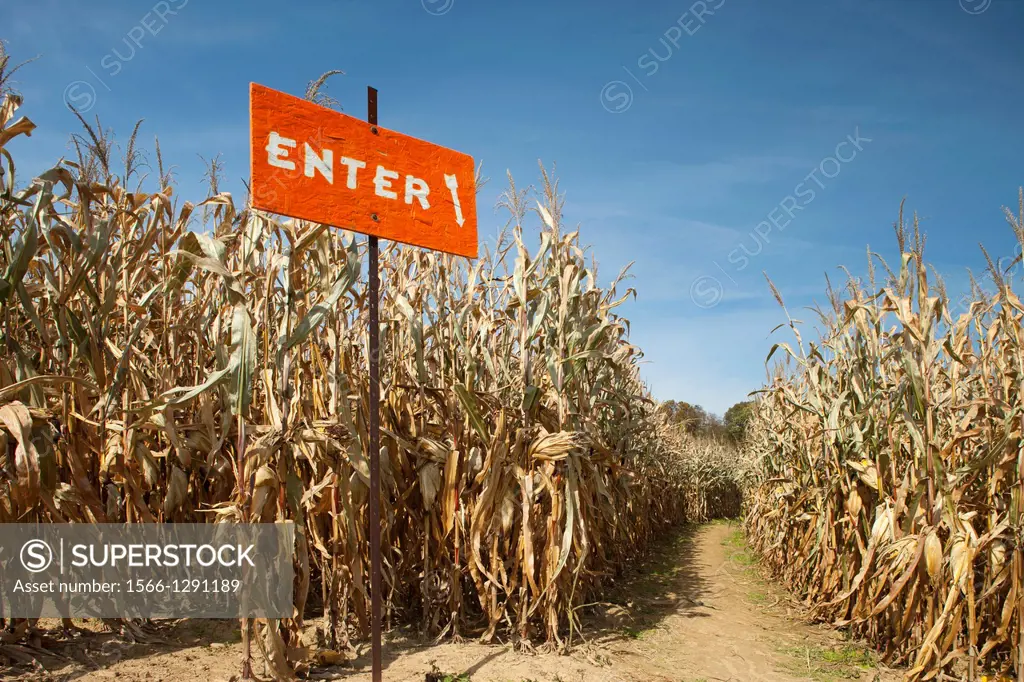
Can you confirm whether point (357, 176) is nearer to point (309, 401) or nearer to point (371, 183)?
point (371, 183)

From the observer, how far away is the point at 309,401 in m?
3.62

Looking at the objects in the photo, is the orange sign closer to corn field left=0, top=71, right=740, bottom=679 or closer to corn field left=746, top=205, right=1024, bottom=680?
corn field left=0, top=71, right=740, bottom=679

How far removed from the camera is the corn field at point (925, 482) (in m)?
3.53

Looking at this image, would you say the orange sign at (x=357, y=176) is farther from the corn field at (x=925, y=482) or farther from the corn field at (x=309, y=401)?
the corn field at (x=925, y=482)

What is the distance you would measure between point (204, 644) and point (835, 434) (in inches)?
178

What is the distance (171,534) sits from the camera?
3.77 metres

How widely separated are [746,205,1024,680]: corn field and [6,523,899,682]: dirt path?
41cm

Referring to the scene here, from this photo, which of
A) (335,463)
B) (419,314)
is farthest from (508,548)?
(419,314)

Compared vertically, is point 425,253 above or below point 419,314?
above

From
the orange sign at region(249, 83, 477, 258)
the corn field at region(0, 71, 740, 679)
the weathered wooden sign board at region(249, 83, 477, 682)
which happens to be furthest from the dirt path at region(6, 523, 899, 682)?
the orange sign at region(249, 83, 477, 258)

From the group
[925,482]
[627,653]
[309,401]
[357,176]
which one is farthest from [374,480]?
[925,482]

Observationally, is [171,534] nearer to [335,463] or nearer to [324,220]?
[335,463]

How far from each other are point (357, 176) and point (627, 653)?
333 cm


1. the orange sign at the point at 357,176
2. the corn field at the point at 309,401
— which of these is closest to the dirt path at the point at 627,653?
the corn field at the point at 309,401
